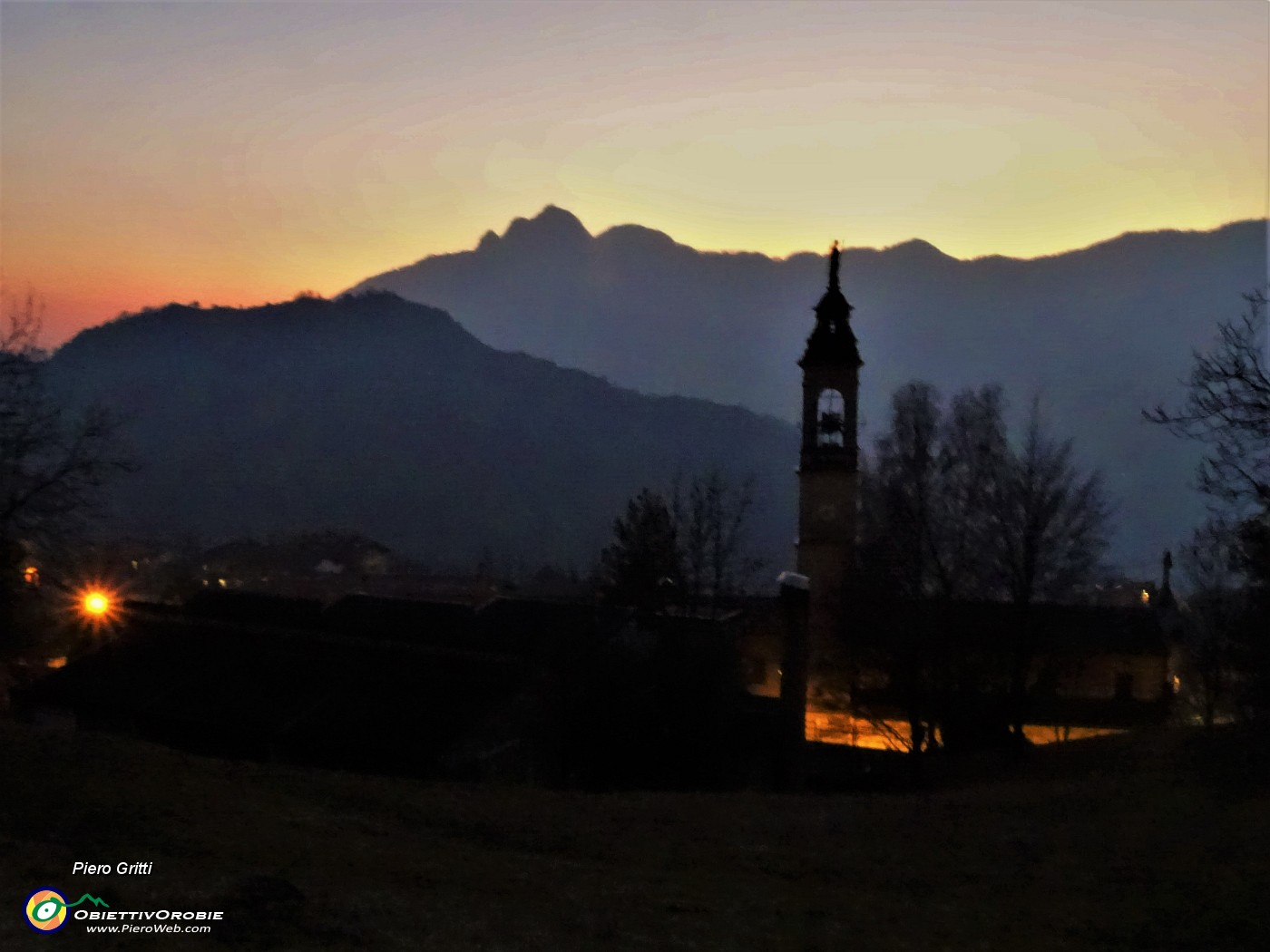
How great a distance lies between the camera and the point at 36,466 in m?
16.7

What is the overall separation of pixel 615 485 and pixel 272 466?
48730mm

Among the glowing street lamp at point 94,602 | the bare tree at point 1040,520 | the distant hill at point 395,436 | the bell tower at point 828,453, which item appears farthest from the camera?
the distant hill at point 395,436

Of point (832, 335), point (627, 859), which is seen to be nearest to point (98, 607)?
point (627, 859)

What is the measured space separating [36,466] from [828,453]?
23.2 metres

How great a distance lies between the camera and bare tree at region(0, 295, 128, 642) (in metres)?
14.9

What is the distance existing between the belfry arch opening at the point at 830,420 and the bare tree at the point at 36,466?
2251cm

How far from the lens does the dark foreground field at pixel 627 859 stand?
9.06 meters

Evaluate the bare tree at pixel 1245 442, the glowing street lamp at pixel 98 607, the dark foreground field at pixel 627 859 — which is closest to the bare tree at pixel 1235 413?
the bare tree at pixel 1245 442

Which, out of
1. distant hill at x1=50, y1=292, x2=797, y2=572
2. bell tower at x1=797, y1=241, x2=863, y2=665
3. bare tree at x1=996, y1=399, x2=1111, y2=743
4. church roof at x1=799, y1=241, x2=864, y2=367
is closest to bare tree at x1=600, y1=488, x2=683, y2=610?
bell tower at x1=797, y1=241, x2=863, y2=665

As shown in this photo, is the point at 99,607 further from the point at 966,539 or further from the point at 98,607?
the point at 966,539

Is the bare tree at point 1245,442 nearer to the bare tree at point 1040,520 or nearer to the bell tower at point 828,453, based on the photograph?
the bare tree at point 1040,520

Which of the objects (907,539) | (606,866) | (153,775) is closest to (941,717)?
(907,539)

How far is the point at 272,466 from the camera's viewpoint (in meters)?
143

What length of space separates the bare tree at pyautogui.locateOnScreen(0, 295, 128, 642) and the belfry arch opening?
22.5 metres
